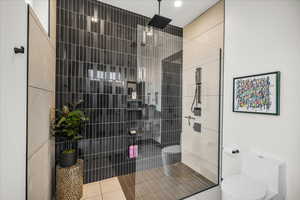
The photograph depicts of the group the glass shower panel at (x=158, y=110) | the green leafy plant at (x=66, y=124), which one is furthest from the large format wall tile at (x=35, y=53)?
the glass shower panel at (x=158, y=110)

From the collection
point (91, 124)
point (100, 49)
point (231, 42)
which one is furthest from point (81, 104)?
point (231, 42)

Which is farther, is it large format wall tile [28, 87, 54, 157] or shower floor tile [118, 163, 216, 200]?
shower floor tile [118, 163, 216, 200]

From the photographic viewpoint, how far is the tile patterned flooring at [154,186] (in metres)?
1.89

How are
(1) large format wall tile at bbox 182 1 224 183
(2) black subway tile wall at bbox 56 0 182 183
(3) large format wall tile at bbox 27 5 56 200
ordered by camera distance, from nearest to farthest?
(3) large format wall tile at bbox 27 5 56 200 → (2) black subway tile wall at bbox 56 0 182 183 → (1) large format wall tile at bbox 182 1 224 183

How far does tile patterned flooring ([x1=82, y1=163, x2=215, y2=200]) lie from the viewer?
189cm

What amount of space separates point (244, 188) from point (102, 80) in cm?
232

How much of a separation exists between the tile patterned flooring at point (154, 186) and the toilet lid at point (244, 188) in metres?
0.69

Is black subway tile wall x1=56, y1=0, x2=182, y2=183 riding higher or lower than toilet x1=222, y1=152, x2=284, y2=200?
higher

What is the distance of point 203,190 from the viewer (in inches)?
80.5

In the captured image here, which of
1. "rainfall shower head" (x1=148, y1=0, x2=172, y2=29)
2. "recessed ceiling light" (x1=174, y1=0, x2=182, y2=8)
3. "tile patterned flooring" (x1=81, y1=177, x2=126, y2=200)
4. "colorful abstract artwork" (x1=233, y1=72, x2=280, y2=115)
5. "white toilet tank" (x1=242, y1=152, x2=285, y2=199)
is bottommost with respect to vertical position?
"tile patterned flooring" (x1=81, y1=177, x2=126, y2=200)

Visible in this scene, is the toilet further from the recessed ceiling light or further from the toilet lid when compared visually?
the recessed ceiling light

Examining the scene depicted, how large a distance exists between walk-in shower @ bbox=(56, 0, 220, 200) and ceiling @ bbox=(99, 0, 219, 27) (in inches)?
5.3
